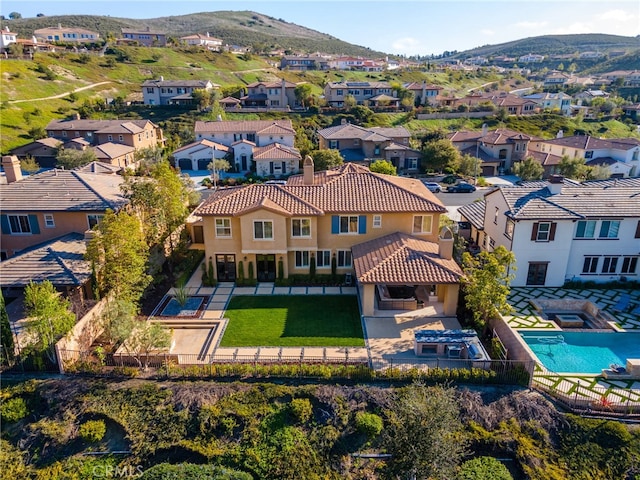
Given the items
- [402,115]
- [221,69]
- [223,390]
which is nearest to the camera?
[223,390]

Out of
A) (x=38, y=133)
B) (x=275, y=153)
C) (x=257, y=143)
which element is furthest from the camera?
(x=38, y=133)

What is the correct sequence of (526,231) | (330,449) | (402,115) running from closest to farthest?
(330,449)
(526,231)
(402,115)

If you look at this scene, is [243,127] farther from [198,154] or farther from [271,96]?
[271,96]

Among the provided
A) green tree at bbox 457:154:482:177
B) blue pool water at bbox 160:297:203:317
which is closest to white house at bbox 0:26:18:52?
green tree at bbox 457:154:482:177

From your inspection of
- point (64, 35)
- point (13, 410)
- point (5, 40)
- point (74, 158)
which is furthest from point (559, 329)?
point (64, 35)

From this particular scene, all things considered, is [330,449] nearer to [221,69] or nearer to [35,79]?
[35,79]

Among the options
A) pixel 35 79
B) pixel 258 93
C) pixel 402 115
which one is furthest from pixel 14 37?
pixel 402 115

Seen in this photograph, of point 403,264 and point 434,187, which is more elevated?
point 403,264

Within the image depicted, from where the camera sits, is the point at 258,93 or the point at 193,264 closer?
the point at 193,264
